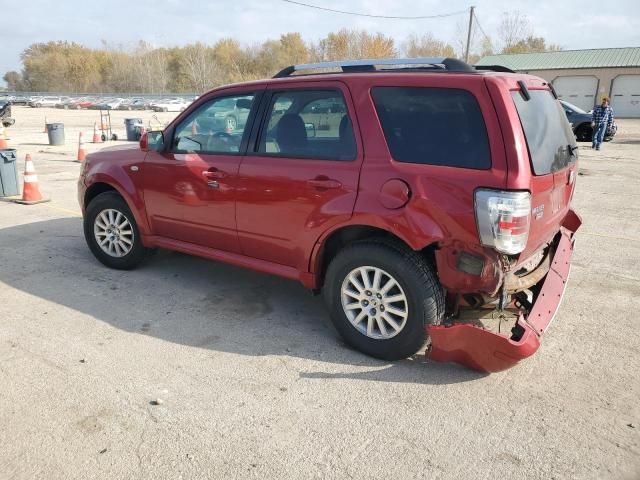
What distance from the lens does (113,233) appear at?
524cm

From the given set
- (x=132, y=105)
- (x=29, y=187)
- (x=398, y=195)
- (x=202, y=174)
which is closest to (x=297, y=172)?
(x=398, y=195)

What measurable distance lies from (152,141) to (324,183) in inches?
81.1

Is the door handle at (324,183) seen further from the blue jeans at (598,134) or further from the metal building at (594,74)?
the metal building at (594,74)

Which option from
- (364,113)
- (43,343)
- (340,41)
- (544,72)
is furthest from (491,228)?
(340,41)

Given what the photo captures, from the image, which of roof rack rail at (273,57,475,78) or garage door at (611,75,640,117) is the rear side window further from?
garage door at (611,75,640,117)

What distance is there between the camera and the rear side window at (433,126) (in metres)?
3.08

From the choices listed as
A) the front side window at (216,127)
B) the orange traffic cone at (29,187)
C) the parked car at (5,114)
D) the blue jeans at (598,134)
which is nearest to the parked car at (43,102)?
the parked car at (5,114)

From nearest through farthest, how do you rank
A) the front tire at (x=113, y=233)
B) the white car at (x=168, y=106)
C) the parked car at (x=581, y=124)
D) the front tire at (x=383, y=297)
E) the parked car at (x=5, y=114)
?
1. the front tire at (x=383, y=297)
2. the front tire at (x=113, y=233)
3. the parked car at (x=581, y=124)
4. the parked car at (x=5, y=114)
5. the white car at (x=168, y=106)

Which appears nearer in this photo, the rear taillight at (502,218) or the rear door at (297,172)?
the rear taillight at (502,218)

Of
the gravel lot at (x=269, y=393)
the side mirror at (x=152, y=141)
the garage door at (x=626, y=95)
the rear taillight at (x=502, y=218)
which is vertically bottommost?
the gravel lot at (x=269, y=393)

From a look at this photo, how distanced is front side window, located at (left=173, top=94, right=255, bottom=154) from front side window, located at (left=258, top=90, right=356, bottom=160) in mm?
291

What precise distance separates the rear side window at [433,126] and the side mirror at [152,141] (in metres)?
2.23

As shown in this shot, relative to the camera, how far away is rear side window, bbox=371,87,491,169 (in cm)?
308

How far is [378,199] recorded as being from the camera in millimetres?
3361
